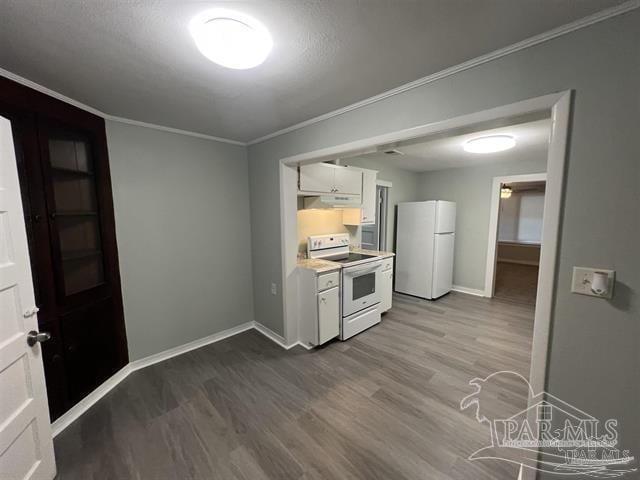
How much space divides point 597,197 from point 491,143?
2.02 meters

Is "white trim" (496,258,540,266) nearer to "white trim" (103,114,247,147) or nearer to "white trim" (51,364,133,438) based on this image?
"white trim" (103,114,247,147)

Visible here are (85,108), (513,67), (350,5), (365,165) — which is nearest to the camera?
(350,5)

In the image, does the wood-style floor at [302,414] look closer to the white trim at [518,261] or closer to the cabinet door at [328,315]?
the cabinet door at [328,315]

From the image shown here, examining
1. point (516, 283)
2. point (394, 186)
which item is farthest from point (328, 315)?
→ point (516, 283)

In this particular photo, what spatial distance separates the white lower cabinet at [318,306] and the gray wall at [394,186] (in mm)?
2225

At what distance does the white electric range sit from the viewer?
2982 mm

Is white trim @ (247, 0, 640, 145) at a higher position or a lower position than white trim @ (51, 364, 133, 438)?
higher

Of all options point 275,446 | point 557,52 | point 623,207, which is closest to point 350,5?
point 557,52

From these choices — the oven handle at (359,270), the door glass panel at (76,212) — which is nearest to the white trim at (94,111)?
the door glass panel at (76,212)

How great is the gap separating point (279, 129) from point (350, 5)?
1.65m

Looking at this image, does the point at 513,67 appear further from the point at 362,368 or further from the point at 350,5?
the point at 362,368

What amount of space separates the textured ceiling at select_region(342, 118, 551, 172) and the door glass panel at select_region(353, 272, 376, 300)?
1.58 meters

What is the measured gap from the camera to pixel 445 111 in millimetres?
1525

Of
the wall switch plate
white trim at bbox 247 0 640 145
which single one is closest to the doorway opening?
the wall switch plate
